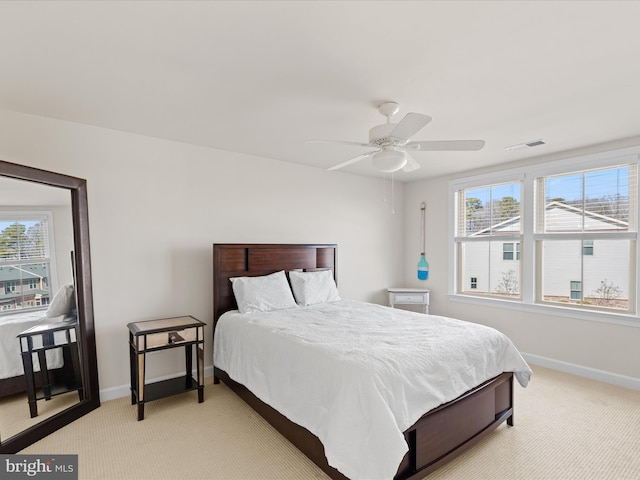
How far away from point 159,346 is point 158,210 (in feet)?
4.48

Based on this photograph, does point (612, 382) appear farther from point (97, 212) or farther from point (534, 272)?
point (97, 212)

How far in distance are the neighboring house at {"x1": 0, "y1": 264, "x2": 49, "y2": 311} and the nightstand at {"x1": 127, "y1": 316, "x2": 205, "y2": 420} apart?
73 centimetres

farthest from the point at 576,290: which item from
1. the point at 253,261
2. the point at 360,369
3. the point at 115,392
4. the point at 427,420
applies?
the point at 115,392

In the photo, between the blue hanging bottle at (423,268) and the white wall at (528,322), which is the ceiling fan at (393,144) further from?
the blue hanging bottle at (423,268)

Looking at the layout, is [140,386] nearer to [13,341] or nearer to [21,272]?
[13,341]

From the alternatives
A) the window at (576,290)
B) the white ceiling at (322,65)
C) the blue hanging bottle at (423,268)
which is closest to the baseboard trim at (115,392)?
the white ceiling at (322,65)

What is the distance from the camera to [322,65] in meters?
2.01

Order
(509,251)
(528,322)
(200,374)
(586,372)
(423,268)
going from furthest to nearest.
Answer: (423,268), (509,251), (528,322), (586,372), (200,374)

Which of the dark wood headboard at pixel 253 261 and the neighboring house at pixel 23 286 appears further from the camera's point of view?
the dark wood headboard at pixel 253 261

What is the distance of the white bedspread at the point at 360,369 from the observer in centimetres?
174

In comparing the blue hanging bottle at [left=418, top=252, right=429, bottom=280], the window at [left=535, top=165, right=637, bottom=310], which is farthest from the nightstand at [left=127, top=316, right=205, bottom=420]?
the window at [left=535, top=165, right=637, bottom=310]

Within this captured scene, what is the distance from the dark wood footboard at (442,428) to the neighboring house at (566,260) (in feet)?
6.41

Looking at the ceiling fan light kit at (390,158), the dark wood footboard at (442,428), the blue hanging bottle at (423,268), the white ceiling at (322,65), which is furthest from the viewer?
the blue hanging bottle at (423,268)

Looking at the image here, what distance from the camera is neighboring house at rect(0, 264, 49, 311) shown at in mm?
2301
